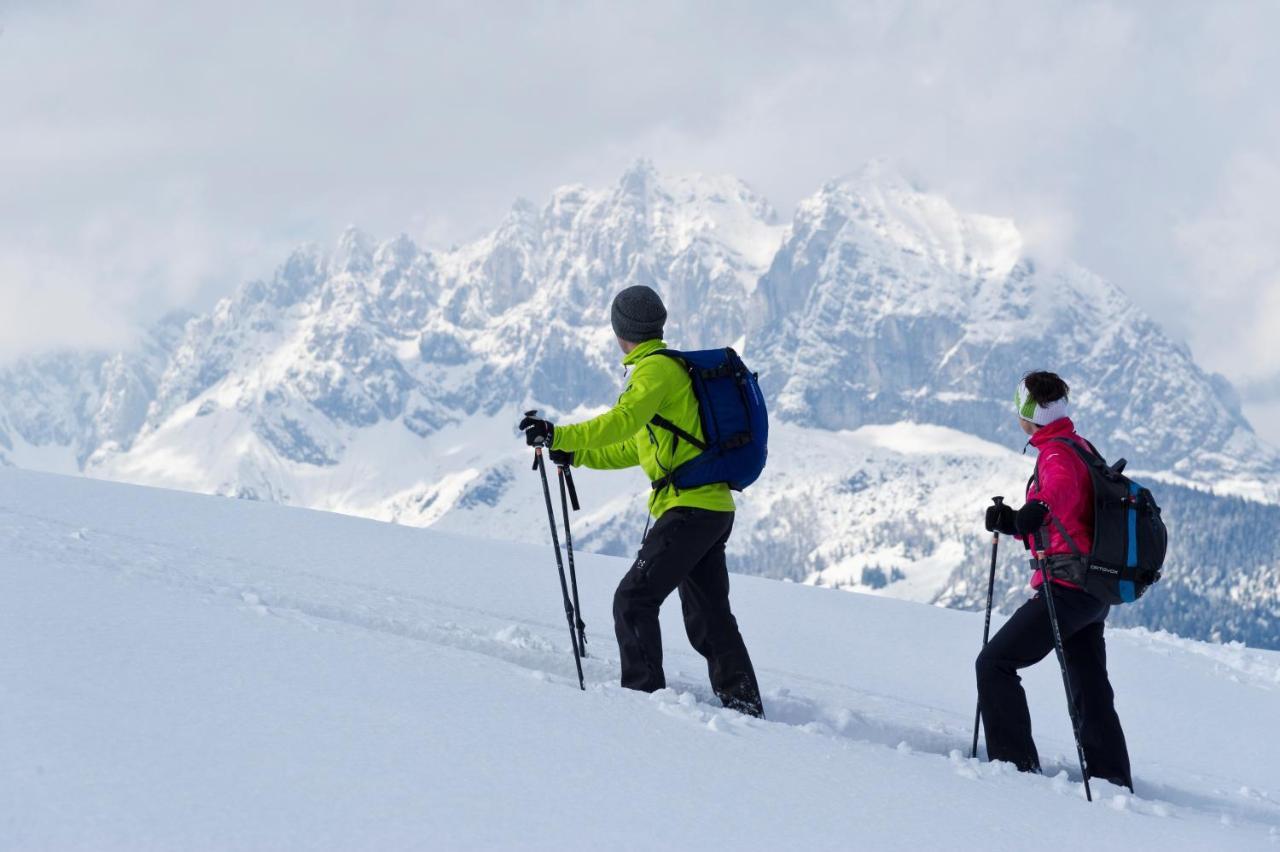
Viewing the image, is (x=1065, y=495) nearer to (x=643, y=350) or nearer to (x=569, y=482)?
(x=643, y=350)

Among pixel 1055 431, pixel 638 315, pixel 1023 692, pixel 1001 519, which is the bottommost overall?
pixel 1023 692

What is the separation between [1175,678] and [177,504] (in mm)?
11561

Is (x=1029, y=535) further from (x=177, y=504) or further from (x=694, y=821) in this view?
(x=177, y=504)

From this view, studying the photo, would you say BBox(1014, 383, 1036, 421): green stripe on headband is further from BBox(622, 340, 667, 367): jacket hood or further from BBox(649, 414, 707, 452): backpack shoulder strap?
BBox(622, 340, 667, 367): jacket hood

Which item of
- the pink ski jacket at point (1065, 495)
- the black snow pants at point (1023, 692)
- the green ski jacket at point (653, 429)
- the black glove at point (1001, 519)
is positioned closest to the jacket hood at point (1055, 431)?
the pink ski jacket at point (1065, 495)

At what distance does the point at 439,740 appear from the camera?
457 centimetres

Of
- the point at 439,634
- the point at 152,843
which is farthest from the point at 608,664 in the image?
the point at 152,843

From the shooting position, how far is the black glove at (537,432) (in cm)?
→ 625

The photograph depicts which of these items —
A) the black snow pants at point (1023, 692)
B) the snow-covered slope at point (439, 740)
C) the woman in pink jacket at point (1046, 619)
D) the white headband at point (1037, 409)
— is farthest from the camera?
the white headband at point (1037, 409)

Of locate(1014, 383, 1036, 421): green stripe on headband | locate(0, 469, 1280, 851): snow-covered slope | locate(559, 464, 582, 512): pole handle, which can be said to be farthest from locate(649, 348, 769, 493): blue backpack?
locate(1014, 383, 1036, 421): green stripe on headband

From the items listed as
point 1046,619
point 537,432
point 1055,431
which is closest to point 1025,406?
point 1055,431

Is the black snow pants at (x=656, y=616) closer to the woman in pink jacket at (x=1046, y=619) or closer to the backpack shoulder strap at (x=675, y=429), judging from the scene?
the backpack shoulder strap at (x=675, y=429)

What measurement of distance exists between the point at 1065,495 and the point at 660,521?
2465 mm

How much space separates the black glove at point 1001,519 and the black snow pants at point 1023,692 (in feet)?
1.75
